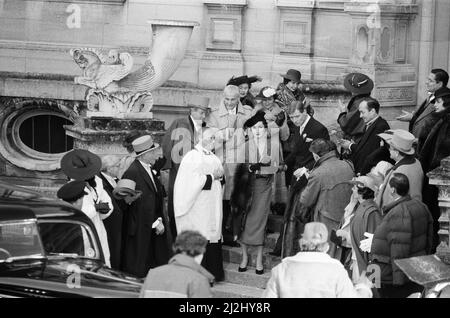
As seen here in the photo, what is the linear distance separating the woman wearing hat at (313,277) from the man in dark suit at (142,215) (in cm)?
441

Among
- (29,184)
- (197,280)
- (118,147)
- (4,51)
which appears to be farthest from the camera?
(4,51)

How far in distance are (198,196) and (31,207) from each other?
9.37 ft

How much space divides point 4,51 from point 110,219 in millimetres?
5897

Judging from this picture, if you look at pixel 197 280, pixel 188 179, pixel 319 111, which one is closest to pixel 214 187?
pixel 188 179

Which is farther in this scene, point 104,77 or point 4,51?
point 4,51

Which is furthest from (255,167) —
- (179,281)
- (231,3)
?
(179,281)

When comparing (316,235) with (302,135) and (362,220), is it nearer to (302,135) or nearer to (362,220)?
(362,220)

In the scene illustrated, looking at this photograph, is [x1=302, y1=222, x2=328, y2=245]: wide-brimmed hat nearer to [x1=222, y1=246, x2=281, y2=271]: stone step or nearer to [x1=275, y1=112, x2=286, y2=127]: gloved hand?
[x1=222, y1=246, x2=281, y2=271]: stone step

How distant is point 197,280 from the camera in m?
13.3

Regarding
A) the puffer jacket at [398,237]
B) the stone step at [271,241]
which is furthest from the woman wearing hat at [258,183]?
the puffer jacket at [398,237]

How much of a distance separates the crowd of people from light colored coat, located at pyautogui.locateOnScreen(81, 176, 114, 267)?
1 centimetres

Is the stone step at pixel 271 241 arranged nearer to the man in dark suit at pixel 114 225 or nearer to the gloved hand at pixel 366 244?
the man in dark suit at pixel 114 225

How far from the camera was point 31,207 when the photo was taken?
52.0 ft

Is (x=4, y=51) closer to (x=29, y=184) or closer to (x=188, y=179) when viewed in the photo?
(x=29, y=184)
